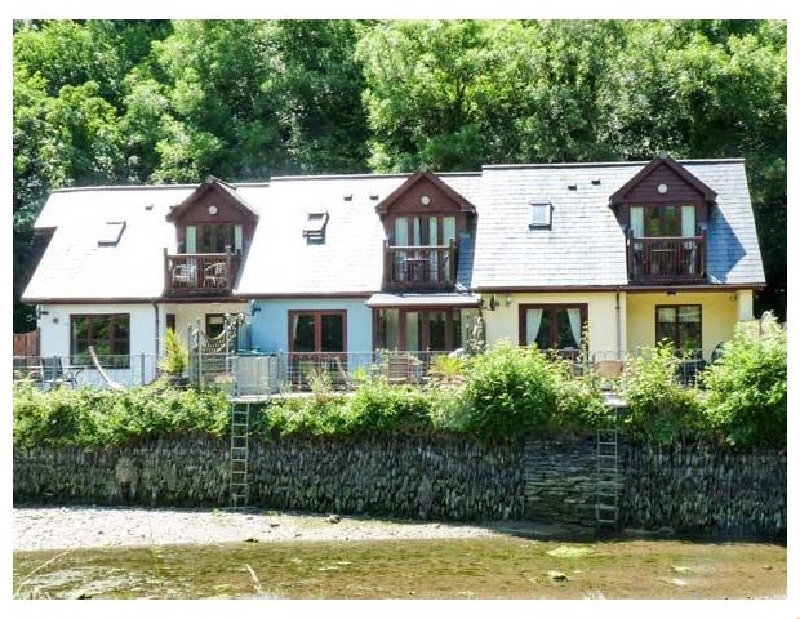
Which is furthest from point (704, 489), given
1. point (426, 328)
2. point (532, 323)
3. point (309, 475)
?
point (426, 328)

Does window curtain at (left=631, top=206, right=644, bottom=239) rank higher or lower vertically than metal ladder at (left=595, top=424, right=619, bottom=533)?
higher

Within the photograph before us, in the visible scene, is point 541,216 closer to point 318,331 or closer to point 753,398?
point 318,331

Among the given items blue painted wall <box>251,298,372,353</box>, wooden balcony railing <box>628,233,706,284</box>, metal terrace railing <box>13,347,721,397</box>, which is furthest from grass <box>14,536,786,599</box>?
blue painted wall <box>251,298,372,353</box>

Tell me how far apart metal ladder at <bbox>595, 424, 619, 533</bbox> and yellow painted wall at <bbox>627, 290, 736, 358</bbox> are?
17.2 ft

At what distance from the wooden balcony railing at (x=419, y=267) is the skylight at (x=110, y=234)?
6.92 m

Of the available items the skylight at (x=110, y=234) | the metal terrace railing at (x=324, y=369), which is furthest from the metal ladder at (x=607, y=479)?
the skylight at (x=110, y=234)

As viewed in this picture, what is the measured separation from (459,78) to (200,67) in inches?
337

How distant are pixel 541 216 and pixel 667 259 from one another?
3.00 m

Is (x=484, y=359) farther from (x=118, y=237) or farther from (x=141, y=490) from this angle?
(x=118, y=237)

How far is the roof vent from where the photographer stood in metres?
30.6

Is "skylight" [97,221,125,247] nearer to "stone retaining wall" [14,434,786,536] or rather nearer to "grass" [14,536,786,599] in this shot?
"stone retaining wall" [14,434,786,536]

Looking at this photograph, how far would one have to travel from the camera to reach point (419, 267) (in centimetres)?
2970

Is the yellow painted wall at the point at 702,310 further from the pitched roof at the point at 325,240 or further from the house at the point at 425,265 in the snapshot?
the pitched roof at the point at 325,240
